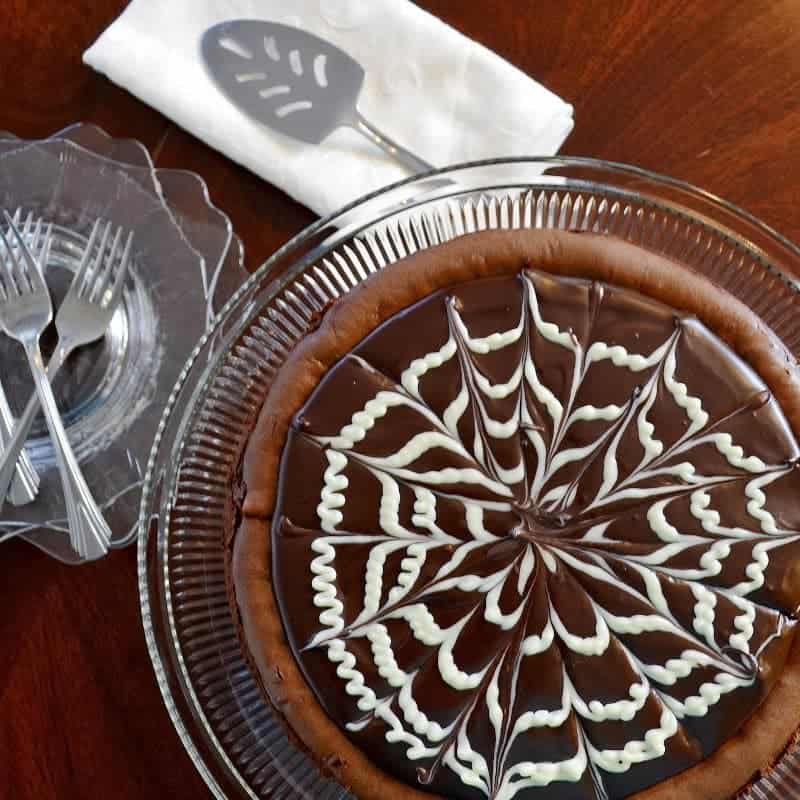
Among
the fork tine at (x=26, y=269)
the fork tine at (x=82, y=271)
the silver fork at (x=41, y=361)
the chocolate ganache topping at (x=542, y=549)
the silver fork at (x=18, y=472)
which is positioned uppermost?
the chocolate ganache topping at (x=542, y=549)

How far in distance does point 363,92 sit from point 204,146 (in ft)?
0.95

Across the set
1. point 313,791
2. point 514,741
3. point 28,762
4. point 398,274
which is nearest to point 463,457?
point 398,274

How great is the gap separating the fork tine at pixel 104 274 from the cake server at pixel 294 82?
1.05ft

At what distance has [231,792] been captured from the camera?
1.53 metres

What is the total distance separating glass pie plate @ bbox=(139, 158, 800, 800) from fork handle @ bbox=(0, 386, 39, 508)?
25cm

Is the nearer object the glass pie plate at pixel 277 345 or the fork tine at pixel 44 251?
the glass pie plate at pixel 277 345

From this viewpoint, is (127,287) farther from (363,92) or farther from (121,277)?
(363,92)

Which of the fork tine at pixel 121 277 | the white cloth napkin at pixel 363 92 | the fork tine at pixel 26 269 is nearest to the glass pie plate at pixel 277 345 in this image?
the white cloth napkin at pixel 363 92

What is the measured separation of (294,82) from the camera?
66.9 inches

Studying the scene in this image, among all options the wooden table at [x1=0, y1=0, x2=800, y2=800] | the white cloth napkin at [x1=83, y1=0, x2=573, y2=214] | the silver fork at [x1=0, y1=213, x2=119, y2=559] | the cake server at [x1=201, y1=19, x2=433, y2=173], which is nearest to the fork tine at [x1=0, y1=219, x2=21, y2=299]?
the silver fork at [x1=0, y1=213, x2=119, y2=559]

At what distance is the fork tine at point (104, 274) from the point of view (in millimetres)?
1647

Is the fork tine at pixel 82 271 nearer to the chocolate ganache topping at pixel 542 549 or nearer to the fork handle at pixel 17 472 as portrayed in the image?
the fork handle at pixel 17 472

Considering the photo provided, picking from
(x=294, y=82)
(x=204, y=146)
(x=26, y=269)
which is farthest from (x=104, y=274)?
(x=294, y=82)

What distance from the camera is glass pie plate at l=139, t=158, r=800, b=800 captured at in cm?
151
